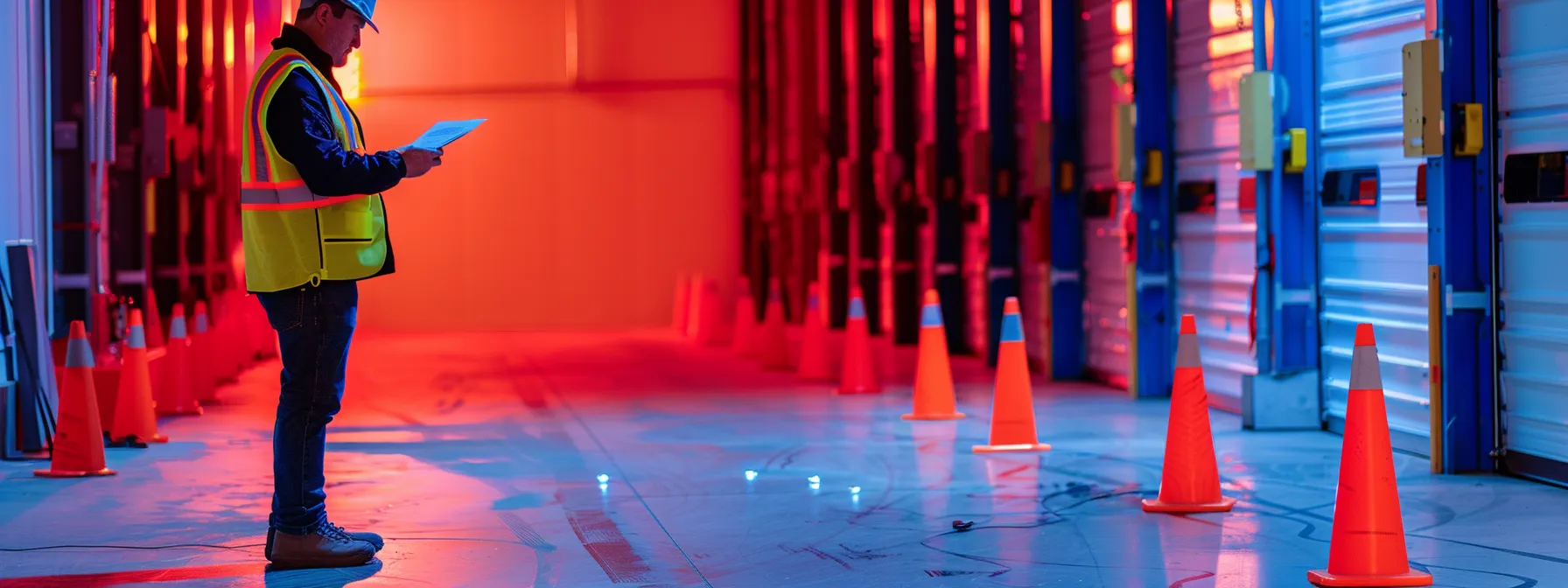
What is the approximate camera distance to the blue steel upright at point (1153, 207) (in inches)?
455

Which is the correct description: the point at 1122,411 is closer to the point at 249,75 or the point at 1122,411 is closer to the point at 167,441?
the point at 167,441

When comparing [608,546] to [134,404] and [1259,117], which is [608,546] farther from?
[1259,117]

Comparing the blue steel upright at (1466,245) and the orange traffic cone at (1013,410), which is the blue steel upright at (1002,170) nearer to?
the orange traffic cone at (1013,410)

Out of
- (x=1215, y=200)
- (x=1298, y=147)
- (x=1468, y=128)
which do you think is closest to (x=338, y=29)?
(x=1468, y=128)

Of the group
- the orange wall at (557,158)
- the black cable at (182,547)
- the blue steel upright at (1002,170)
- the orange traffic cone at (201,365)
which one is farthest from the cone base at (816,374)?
the orange wall at (557,158)

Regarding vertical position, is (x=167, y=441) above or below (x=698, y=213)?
below

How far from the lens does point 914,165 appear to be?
1877 cm

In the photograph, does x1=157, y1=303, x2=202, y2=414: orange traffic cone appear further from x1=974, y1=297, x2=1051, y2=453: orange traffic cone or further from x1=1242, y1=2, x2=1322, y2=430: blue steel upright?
x1=1242, y1=2, x2=1322, y2=430: blue steel upright

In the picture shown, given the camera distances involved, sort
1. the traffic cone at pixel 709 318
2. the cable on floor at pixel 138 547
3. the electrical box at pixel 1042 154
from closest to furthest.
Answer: the cable on floor at pixel 138 547 → the electrical box at pixel 1042 154 → the traffic cone at pixel 709 318

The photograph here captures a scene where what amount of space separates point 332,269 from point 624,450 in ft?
12.1

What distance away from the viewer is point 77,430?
26.2 feet

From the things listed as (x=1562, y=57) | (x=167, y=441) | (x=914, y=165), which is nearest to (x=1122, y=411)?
(x=1562, y=57)

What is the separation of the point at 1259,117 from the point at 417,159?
548cm

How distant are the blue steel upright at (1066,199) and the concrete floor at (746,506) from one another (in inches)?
71.3
